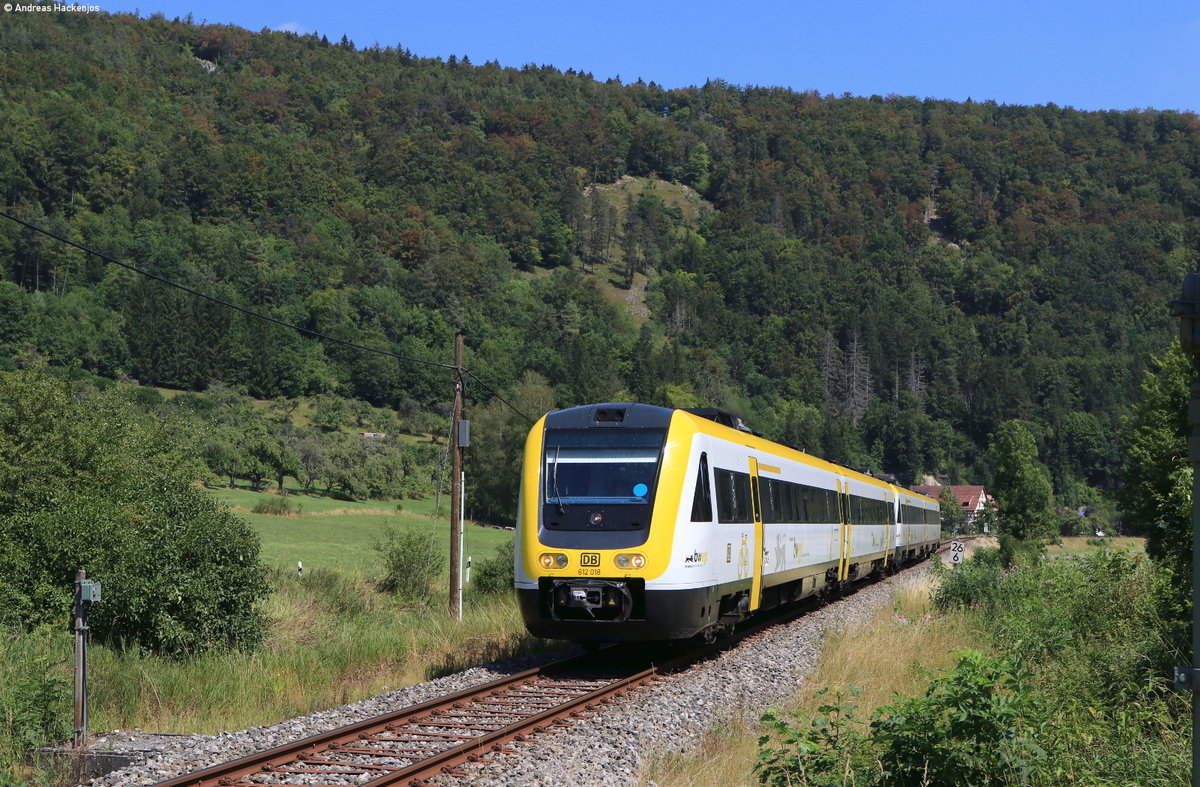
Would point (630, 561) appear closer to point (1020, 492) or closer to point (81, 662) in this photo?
point (81, 662)

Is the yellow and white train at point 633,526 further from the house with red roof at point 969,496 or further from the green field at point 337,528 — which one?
the house with red roof at point 969,496

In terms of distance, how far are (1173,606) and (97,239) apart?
179 m

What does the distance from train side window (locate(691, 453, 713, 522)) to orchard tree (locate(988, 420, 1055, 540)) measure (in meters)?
55.7

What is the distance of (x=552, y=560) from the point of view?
1366 cm

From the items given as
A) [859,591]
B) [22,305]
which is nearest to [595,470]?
[859,591]

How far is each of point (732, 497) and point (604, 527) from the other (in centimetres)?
252

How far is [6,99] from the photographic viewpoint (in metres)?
197

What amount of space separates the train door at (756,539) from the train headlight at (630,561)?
3445mm

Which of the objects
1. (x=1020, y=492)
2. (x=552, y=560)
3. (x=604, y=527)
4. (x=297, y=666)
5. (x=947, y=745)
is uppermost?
(x=604, y=527)

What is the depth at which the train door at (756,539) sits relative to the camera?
16.6m

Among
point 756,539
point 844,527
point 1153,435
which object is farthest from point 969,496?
point 756,539

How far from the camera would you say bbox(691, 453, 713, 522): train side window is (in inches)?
554

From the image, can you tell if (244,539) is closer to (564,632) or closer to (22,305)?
(564,632)

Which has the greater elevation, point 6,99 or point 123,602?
point 6,99
